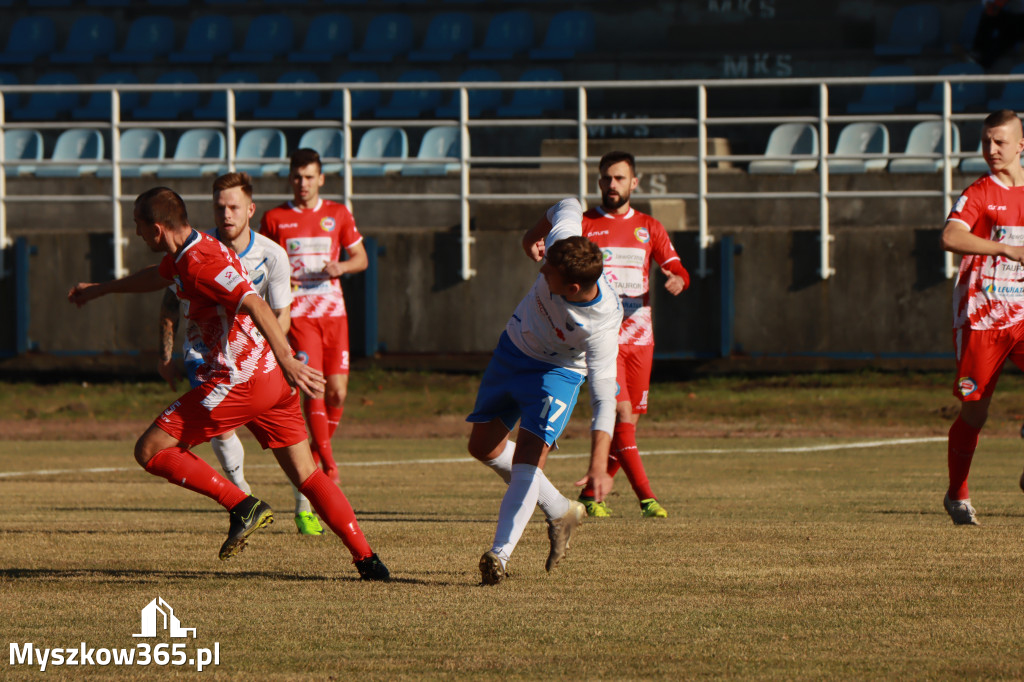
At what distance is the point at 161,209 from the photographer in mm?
6426

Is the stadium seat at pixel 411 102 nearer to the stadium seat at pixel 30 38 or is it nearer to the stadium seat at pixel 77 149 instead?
the stadium seat at pixel 77 149

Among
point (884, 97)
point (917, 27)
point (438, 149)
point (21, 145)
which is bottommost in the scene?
point (438, 149)

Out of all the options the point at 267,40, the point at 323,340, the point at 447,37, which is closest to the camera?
the point at 323,340

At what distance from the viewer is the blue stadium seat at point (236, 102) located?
24.8m

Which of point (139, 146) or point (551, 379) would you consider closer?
point (551, 379)

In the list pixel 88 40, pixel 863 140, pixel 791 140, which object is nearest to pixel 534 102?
pixel 791 140

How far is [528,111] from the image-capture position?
23.1 meters

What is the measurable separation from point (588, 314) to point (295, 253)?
15.1ft

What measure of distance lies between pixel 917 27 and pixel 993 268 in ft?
57.4

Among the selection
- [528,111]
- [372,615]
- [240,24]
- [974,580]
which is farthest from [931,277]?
[240,24]

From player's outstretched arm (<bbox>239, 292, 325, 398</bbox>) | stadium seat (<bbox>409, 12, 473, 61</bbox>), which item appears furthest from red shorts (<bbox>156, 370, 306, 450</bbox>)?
stadium seat (<bbox>409, 12, 473, 61</bbox>)

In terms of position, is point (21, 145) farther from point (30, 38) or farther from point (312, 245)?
point (312, 245)

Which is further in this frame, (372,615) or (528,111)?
(528,111)

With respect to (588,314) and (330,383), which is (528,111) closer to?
(330,383)
